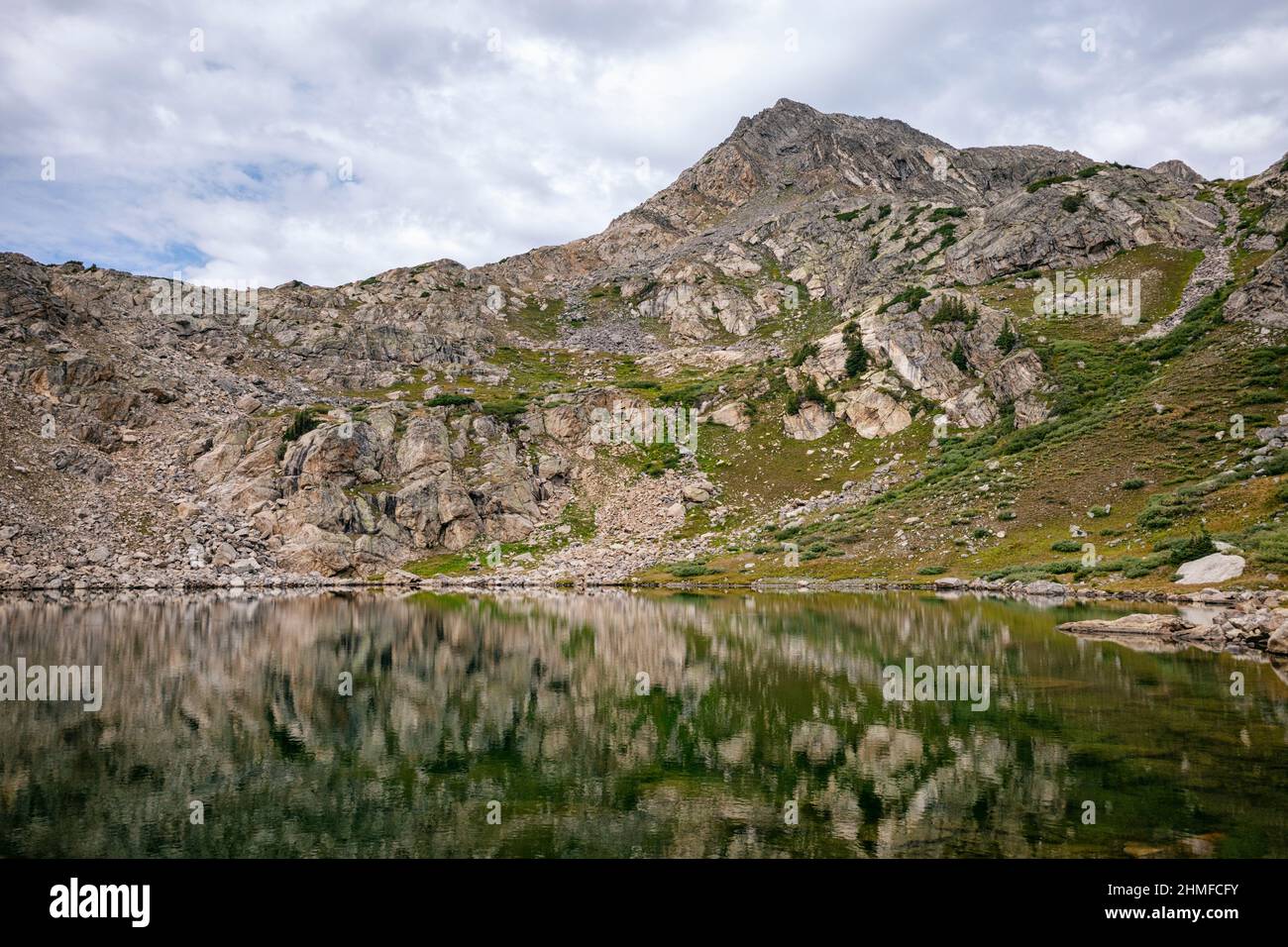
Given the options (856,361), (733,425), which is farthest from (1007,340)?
(733,425)

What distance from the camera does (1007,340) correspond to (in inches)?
4122

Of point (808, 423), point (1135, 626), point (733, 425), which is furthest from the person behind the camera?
point (733, 425)

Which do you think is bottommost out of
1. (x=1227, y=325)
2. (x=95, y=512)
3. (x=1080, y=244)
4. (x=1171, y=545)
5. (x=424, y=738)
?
(x=424, y=738)

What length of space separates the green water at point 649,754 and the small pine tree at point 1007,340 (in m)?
81.4

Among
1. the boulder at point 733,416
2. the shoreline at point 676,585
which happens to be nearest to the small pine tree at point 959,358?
the boulder at point 733,416

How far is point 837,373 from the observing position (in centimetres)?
11694

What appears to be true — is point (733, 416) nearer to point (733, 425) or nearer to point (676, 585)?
point (733, 425)

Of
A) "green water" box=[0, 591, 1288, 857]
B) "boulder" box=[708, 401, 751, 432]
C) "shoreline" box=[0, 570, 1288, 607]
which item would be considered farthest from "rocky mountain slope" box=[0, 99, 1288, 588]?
"green water" box=[0, 591, 1288, 857]

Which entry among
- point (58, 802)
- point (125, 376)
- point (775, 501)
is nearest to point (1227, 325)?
point (775, 501)

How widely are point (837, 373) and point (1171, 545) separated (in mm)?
68246

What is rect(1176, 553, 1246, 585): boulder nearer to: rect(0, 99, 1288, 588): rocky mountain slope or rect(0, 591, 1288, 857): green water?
rect(0, 99, 1288, 588): rocky mountain slope

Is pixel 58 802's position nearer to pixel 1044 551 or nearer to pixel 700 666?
pixel 700 666

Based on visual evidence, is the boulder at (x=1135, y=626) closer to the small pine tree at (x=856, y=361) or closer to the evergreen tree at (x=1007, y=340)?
the evergreen tree at (x=1007, y=340)

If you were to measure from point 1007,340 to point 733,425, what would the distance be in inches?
1654
